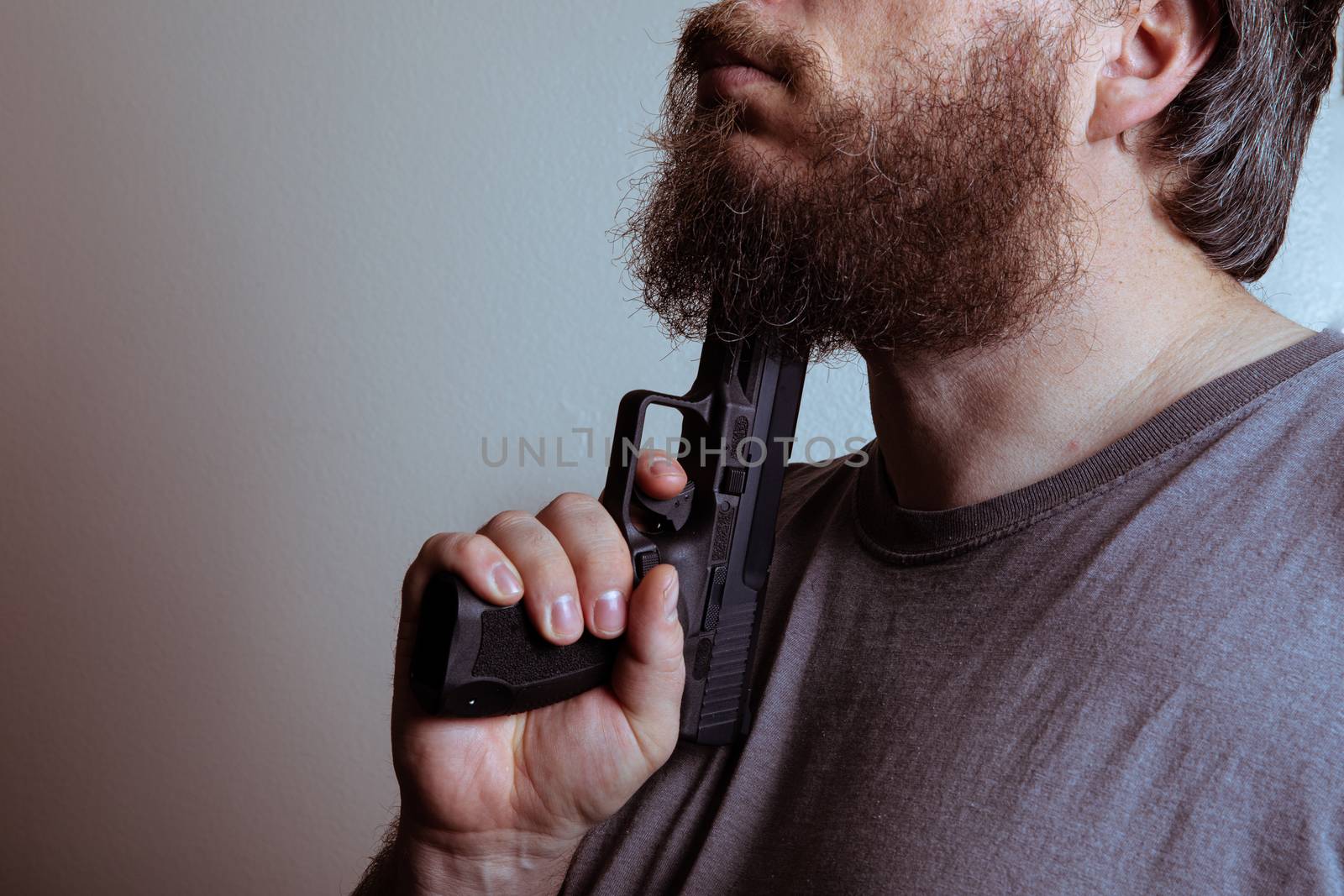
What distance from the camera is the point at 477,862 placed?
0.89 m

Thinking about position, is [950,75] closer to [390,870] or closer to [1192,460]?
[1192,460]

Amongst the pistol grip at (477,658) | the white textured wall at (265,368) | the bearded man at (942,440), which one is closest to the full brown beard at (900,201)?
the bearded man at (942,440)

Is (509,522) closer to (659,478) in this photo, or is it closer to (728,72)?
(659,478)

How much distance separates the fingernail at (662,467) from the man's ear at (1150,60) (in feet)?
1.47

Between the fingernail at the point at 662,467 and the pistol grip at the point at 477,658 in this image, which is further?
the fingernail at the point at 662,467

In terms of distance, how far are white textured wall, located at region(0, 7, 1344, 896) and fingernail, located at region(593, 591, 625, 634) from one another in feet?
2.58

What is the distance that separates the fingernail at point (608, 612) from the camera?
80 centimetres

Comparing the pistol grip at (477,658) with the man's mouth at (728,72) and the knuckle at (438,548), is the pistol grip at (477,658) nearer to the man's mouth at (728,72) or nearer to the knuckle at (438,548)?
the knuckle at (438,548)

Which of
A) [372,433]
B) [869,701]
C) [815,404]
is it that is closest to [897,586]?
[869,701]

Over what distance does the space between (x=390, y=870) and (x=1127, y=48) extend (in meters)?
0.98

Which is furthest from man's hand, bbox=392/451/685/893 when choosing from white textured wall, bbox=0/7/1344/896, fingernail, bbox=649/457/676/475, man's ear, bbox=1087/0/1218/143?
white textured wall, bbox=0/7/1344/896

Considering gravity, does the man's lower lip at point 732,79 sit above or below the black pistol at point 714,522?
above

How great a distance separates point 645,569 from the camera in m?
→ 0.85

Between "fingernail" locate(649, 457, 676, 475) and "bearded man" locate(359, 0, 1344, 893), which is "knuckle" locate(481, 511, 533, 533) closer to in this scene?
"bearded man" locate(359, 0, 1344, 893)
